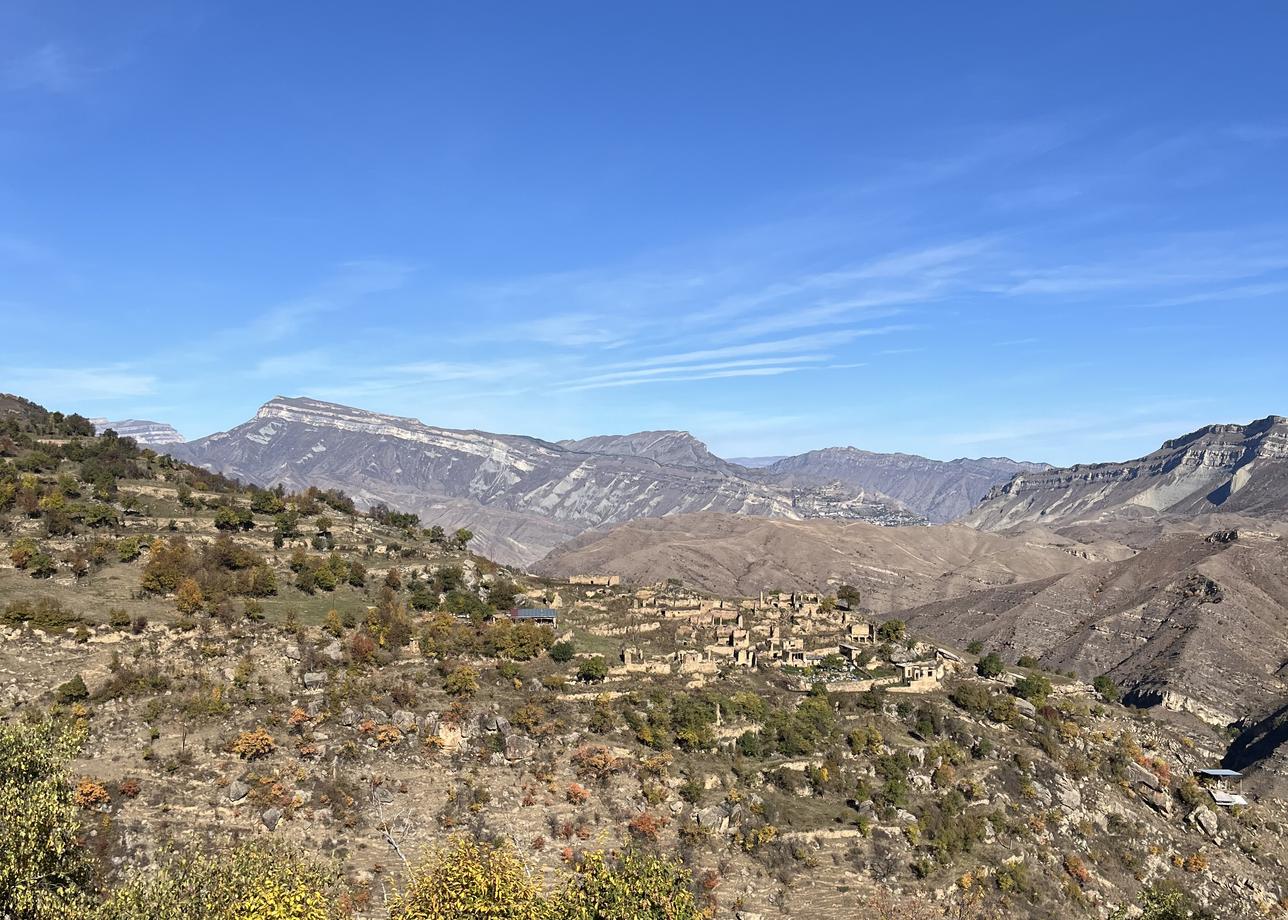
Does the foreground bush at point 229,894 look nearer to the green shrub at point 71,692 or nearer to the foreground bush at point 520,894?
the foreground bush at point 520,894

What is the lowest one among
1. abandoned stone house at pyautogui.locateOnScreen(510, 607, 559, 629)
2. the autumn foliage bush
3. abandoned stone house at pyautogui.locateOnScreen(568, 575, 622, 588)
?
the autumn foliage bush

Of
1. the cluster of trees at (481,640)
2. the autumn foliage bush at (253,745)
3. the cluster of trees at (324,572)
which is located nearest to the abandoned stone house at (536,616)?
the cluster of trees at (481,640)

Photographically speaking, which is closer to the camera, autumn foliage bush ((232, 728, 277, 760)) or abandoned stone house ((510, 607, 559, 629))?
autumn foliage bush ((232, 728, 277, 760))

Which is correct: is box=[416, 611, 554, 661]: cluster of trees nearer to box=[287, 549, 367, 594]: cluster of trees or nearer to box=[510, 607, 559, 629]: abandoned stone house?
box=[510, 607, 559, 629]: abandoned stone house

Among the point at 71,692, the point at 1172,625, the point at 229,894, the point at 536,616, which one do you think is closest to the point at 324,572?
the point at 536,616

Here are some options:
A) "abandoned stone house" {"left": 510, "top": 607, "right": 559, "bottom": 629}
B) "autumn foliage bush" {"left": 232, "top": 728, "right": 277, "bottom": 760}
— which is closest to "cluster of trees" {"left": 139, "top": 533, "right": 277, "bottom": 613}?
"autumn foliage bush" {"left": 232, "top": 728, "right": 277, "bottom": 760}

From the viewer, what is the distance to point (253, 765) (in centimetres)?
4497

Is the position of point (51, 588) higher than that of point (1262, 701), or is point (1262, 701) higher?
point (51, 588)

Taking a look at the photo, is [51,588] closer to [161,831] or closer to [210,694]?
[210,694]

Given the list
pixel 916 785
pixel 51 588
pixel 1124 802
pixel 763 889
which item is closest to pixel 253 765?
pixel 51 588

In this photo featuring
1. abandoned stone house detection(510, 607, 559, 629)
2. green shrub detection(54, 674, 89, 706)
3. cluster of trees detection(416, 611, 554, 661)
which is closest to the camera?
→ green shrub detection(54, 674, 89, 706)

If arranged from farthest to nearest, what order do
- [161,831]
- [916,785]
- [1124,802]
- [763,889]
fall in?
[1124,802], [916,785], [763,889], [161,831]

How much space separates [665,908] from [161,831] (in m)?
25.7

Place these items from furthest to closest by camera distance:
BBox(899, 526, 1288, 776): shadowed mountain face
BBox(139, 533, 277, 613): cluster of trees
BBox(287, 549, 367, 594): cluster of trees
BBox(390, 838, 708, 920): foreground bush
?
BBox(899, 526, 1288, 776): shadowed mountain face
BBox(287, 549, 367, 594): cluster of trees
BBox(139, 533, 277, 613): cluster of trees
BBox(390, 838, 708, 920): foreground bush
